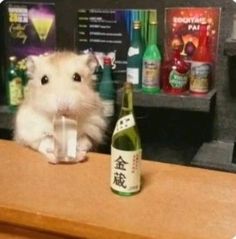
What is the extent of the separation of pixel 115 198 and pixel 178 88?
0.54 meters

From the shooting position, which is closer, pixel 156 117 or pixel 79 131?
pixel 79 131

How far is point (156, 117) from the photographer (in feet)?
5.33

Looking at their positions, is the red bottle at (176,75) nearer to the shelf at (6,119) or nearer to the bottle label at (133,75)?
the bottle label at (133,75)

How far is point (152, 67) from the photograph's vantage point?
1.47 meters

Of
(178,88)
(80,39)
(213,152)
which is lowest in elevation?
(213,152)

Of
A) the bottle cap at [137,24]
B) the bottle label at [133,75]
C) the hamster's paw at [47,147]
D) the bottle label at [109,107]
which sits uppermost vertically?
the bottle cap at [137,24]

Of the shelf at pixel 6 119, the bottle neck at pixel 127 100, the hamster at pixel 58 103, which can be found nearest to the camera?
the bottle neck at pixel 127 100

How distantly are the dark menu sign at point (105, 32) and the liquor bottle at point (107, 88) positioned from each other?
0.04 meters

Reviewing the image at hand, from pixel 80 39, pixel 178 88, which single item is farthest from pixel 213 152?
pixel 80 39

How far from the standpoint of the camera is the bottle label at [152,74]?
1470 mm

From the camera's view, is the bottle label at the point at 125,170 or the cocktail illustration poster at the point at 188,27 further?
the cocktail illustration poster at the point at 188,27

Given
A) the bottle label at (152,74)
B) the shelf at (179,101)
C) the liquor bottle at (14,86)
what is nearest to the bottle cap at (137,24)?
the bottle label at (152,74)

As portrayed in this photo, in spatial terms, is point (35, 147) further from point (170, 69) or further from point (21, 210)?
point (170, 69)

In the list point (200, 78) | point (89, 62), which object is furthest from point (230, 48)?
point (89, 62)
